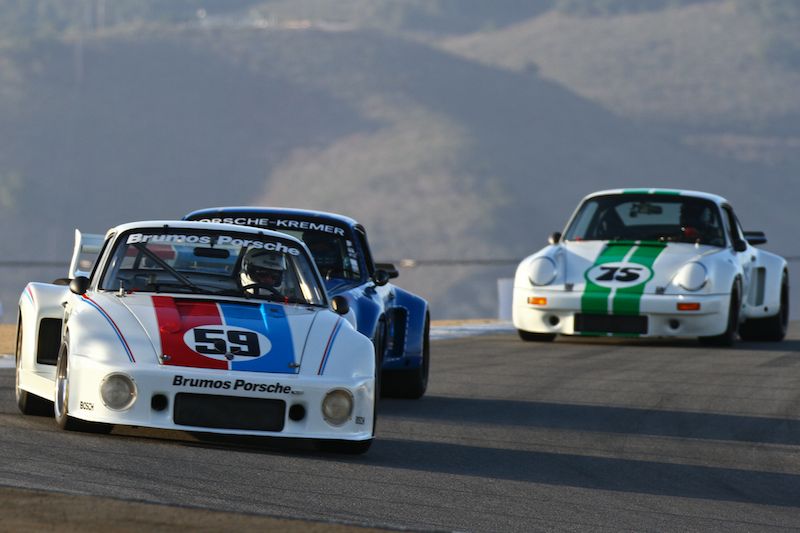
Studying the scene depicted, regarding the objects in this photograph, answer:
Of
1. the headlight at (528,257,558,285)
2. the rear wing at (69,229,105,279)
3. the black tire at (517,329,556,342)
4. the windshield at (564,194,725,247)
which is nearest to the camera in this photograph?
Answer: the rear wing at (69,229,105,279)

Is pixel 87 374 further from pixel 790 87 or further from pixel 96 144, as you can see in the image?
pixel 790 87

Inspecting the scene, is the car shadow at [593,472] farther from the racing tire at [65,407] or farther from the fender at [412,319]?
the fender at [412,319]

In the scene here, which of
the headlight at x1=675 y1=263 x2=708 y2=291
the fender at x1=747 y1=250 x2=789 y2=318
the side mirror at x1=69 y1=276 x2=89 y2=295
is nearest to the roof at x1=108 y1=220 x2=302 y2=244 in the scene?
the side mirror at x1=69 y1=276 x2=89 y2=295

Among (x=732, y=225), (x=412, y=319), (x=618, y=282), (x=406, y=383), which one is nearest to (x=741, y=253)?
(x=732, y=225)

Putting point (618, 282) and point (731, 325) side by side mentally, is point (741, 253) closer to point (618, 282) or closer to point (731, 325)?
point (731, 325)

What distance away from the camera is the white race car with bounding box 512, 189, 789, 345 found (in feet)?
47.3

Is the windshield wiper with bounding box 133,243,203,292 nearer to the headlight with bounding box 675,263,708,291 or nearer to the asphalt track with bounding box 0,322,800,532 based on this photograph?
the asphalt track with bounding box 0,322,800,532

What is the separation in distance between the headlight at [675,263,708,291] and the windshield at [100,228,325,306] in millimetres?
6842

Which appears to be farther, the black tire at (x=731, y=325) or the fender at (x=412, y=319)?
the black tire at (x=731, y=325)

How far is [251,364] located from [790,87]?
160 m

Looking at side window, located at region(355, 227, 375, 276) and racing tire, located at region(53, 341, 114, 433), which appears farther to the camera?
side window, located at region(355, 227, 375, 276)

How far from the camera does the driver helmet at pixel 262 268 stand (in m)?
8.15

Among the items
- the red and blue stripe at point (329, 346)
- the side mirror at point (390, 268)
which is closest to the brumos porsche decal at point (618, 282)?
the side mirror at point (390, 268)

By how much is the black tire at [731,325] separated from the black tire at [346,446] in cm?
814
